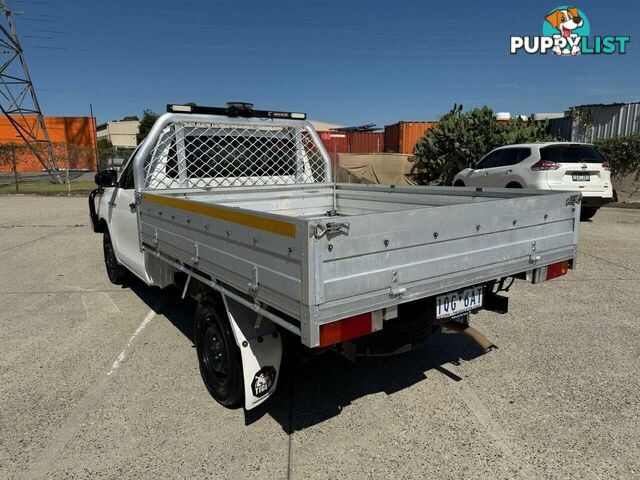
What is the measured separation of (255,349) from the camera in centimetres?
293

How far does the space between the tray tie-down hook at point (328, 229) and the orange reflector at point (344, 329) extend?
0.44 metres

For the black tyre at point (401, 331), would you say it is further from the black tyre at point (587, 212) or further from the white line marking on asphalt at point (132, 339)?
the black tyre at point (587, 212)

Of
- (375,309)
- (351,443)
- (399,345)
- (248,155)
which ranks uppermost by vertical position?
(248,155)

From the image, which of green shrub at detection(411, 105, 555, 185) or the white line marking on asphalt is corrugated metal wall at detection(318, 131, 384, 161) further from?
the white line marking on asphalt

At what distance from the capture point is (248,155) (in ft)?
17.4

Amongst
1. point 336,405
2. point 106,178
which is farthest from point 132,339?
point 336,405

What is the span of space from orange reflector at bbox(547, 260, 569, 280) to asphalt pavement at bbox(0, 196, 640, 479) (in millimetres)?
863

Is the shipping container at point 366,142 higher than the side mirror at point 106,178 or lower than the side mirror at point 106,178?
higher

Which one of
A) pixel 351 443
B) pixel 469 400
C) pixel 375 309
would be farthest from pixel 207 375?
pixel 469 400

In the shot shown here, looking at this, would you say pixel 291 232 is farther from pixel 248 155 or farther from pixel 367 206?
pixel 248 155

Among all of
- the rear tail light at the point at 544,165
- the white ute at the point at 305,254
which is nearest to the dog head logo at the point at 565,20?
the rear tail light at the point at 544,165

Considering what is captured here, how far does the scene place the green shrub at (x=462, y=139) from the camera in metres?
14.3

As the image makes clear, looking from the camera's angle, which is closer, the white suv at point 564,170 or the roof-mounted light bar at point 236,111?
the roof-mounted light bar at point 236,111

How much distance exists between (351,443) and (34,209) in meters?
15.9
